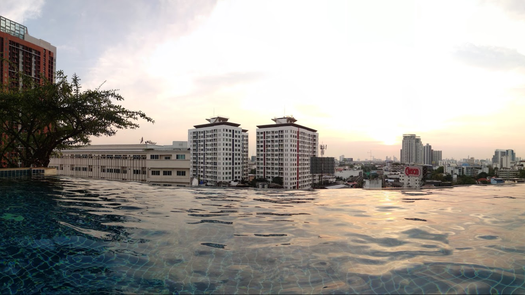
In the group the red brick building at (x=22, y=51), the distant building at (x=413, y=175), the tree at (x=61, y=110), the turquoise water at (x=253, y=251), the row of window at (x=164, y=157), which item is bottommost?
the distant building at (x=413, y=175)

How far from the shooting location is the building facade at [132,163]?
3972 cm

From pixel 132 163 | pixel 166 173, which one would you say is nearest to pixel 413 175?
pixel 166 173

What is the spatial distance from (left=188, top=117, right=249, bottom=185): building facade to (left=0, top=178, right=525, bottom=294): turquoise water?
6662 centimetres

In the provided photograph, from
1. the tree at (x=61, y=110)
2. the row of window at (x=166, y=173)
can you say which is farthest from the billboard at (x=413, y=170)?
the tree at (x=61, y=110)

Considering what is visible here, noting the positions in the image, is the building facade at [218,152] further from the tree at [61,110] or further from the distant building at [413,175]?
the tree at [61,110]

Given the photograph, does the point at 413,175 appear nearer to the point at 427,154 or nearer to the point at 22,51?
the point at 22,51

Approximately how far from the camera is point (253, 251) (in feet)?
13.9

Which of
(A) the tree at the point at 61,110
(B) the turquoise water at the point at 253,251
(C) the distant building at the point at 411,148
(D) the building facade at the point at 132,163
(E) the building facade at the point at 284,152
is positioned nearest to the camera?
(B) the turquoise water at the point at 253,251

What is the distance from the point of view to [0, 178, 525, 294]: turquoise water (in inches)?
127

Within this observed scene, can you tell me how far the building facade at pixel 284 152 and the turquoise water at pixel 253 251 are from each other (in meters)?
66.6

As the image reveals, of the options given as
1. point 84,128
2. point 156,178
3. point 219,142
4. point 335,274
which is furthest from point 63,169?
point 335,274

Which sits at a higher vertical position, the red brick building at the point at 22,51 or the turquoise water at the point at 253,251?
the red brick building at the point at 22,51

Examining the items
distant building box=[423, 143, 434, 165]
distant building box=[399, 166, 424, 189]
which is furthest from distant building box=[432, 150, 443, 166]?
distant building box=[399, 166, 424, 189]

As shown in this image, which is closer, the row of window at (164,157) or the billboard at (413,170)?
the row of window at (164,157)
